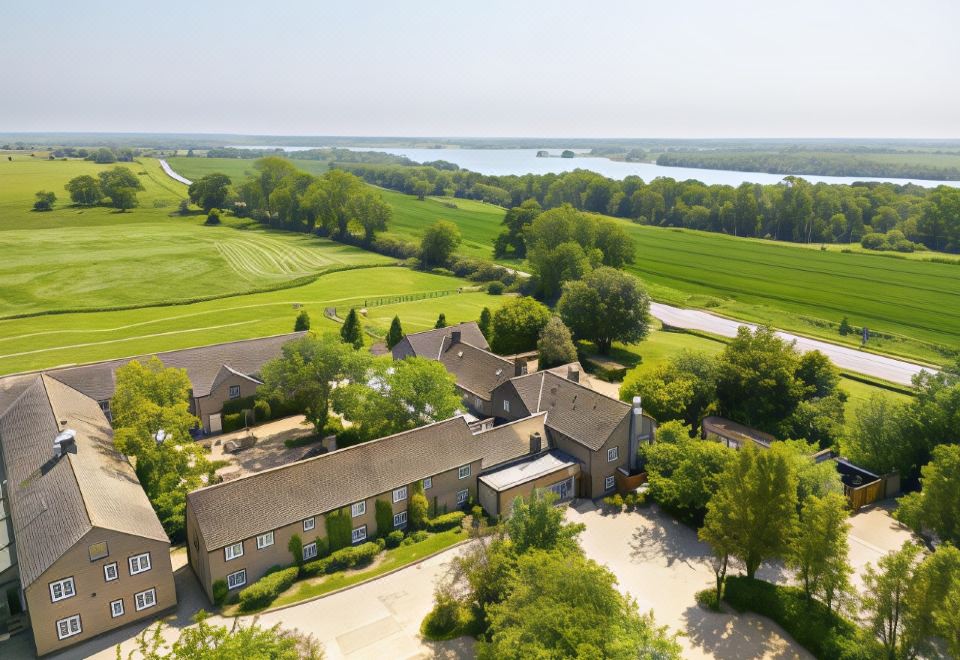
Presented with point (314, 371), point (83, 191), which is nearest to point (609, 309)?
point (314, 371)

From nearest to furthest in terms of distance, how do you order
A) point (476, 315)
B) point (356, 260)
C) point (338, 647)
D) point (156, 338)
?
1. point (338, 647)
2. point (156, 338)
3. point (476, 315)
4. point (356, 260)

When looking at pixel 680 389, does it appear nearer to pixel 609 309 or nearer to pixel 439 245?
pixel 609 309

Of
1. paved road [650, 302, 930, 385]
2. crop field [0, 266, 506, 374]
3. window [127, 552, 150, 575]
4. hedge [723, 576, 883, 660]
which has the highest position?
window [127, 552, 150, 575]

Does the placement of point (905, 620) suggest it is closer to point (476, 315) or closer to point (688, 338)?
point (688, 338)

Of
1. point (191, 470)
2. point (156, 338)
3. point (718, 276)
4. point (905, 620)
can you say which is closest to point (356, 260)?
point (156, 338)

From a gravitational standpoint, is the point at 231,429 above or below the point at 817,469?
below

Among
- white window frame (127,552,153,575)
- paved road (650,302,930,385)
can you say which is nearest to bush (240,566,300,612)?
white window frame (127,552,153,575)

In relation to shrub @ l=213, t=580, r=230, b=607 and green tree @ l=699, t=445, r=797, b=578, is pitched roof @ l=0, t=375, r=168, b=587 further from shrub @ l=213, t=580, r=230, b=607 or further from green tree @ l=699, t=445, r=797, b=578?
green tree @ l=699, t=445, r=797, b=578
